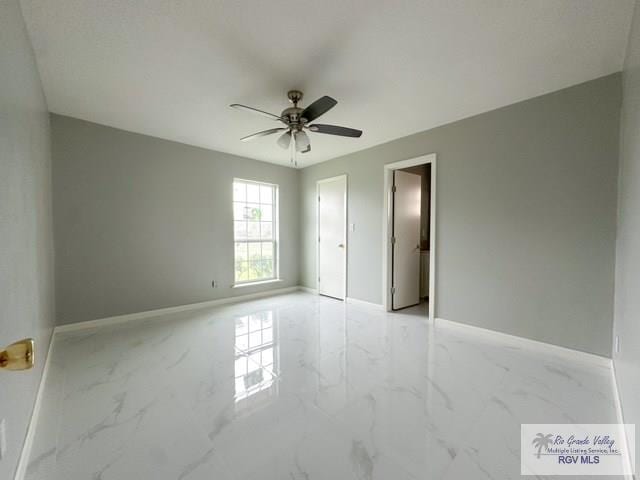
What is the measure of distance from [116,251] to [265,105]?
2.73m

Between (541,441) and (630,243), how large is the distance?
1.36m

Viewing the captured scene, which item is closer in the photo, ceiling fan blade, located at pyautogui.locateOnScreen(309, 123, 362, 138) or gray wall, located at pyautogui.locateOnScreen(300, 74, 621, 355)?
gray wall, located at pyautogui.locateOnScreen(300, 74, 621, 355)

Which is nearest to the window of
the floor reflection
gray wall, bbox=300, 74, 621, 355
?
the floor reflection

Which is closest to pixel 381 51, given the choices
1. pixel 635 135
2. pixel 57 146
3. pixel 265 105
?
pixel 265 105

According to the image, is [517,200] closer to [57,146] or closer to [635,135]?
[635,135]

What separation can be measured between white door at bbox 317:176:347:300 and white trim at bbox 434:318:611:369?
5.92 ft

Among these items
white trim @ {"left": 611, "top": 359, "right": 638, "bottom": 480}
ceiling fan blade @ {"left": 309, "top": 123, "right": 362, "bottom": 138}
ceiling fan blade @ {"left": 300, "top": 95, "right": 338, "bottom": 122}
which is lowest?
white trim @ {"left": 611, "top": 359, "right": 638, "bottom": 480}

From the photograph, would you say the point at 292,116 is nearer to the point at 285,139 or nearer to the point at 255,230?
the point at 285,139

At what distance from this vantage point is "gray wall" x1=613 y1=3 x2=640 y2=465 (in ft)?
4.72

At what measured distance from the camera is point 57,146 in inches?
124

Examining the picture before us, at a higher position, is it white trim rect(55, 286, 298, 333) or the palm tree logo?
white trim rect(55, 286, 298, 333)

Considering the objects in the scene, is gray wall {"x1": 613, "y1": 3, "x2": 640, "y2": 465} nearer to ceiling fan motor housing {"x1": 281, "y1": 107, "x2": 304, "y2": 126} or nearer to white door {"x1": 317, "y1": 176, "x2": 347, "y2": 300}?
ceiling fan motor housing {"x1": 281, "y1": 107, "x2": 304, "y2": 126}

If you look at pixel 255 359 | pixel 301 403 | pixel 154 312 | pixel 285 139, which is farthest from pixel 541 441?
pixel 154 312

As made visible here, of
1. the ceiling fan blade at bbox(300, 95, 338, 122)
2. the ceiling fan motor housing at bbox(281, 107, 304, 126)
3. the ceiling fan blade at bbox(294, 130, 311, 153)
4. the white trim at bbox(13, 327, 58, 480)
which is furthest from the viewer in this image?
the ceiling fan blade at bbox(294, 130, 311, 153)
